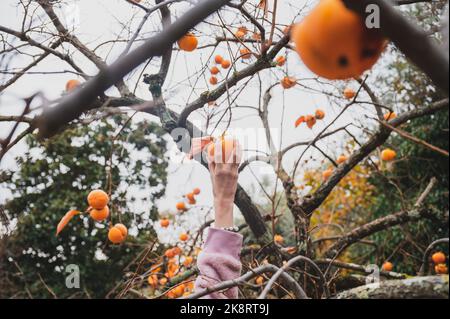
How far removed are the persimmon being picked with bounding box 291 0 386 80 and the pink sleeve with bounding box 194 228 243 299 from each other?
30.2 inches

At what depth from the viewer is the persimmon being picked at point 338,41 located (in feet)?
1.39

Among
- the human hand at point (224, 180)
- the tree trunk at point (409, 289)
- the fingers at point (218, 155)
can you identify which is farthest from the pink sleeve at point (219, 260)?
the tree trunk at point (409, 289)

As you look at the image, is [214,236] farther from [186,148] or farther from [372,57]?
[186,148]

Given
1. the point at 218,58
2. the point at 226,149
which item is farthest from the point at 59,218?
the point at 226,149

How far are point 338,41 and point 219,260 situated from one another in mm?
827

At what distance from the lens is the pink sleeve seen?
110 centimetres

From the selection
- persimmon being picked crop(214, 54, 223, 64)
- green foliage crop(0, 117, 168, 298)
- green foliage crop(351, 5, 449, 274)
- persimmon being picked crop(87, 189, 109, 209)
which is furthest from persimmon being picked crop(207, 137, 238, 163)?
green foliage crop(0, 117, 168, 298)

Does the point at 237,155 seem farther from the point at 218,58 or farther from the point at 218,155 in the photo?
the point at 218,58

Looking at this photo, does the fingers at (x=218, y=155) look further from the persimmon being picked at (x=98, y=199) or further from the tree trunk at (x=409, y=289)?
the persimmon being picked at (x=98, y=199)

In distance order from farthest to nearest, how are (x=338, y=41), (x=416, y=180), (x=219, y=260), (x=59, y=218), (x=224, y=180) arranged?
(x=59, y=218)
(x=416, y=180)
(x=224, y=180)
(x=219, y=260)
(x=338, y=41)

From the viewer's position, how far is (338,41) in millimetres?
434

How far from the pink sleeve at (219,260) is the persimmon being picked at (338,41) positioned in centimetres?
77
